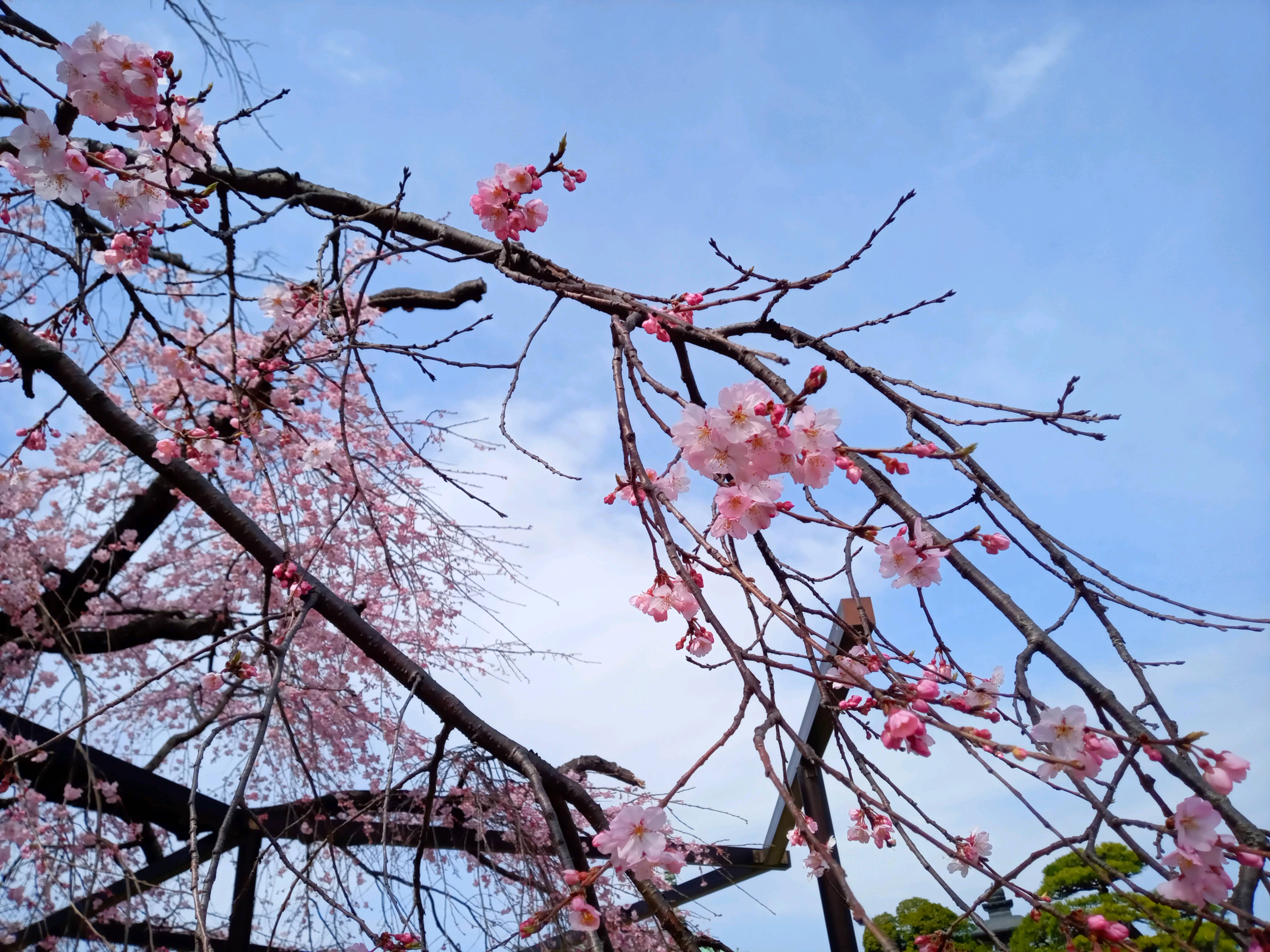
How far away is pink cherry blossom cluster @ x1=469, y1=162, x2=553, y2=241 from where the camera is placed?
1624mm

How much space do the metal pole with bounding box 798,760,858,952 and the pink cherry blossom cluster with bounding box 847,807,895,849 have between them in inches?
90.5

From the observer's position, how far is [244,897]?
353cm

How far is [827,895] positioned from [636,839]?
3788 mm

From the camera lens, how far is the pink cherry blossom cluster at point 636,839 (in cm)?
93

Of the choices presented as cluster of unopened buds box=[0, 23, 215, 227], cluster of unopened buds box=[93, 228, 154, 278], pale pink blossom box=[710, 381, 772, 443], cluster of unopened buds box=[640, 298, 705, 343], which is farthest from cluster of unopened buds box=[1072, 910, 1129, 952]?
cluster of unopened buds box=[93, 228, 154, 278]

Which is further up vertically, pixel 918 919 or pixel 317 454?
pixel 317 454

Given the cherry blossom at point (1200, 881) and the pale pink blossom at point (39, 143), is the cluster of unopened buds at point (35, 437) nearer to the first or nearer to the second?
the pale pink blossom at point (39, 143)

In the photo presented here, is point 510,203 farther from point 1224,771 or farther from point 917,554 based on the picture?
point 1224,771

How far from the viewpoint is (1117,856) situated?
315 centimetres

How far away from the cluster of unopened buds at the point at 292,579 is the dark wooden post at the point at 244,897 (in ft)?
5.65

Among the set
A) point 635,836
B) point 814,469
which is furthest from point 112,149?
point 635,836

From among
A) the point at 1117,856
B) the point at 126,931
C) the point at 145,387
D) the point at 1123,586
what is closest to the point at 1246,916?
the point at 1123,586

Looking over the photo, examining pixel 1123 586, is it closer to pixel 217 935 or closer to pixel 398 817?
pixel 398 817

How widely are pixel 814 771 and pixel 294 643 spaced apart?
3094 mm
